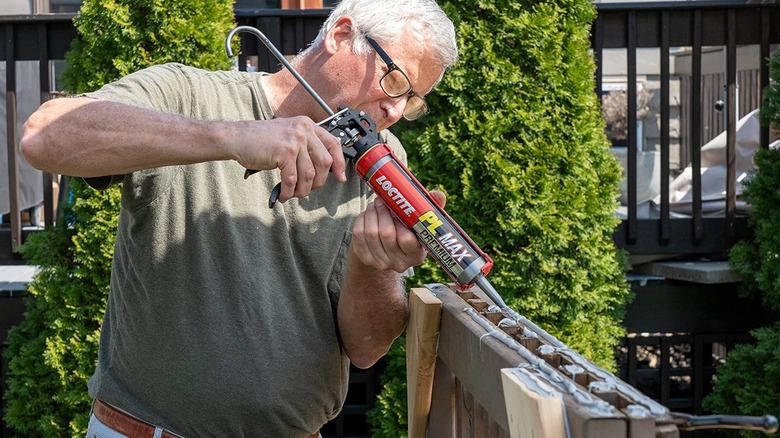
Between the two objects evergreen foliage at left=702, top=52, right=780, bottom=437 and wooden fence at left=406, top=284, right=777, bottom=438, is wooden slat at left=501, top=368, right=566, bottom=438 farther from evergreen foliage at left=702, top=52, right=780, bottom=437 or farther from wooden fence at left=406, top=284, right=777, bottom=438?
evergreen foliage at left=702, top=52, right=780, bottom=437

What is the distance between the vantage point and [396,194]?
187 centimetres

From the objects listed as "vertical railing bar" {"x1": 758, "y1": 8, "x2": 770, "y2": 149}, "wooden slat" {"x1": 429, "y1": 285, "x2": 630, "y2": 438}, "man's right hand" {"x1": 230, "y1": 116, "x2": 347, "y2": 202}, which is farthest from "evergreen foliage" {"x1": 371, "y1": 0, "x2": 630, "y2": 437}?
"man's right hand" {"x1": 230, "y1": 116, "x2": 347, "y2": 202}

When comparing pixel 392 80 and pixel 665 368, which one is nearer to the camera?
pixel 392 80

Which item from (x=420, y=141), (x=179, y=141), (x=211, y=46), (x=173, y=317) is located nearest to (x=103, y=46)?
(x=211, y=46)

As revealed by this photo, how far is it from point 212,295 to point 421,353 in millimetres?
470

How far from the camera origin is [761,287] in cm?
441

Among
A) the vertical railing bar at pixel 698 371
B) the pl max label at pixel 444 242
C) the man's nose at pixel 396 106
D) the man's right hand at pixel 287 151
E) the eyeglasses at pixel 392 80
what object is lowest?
the vertical railing bar at pixel 698 371

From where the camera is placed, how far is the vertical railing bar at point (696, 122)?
468 centimetres

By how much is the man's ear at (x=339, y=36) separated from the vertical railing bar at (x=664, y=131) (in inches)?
110

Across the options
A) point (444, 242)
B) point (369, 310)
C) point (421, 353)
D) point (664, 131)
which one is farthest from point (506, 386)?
point (664, 131)

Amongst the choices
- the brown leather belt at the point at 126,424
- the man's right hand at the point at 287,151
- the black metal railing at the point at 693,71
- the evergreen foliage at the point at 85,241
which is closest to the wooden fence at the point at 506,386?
the man's right hand at the point at 287,151

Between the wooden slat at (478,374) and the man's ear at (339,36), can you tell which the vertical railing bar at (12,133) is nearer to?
the man's ear at (339,36)

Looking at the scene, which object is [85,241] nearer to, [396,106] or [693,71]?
[396,106]

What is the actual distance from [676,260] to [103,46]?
2.99m
